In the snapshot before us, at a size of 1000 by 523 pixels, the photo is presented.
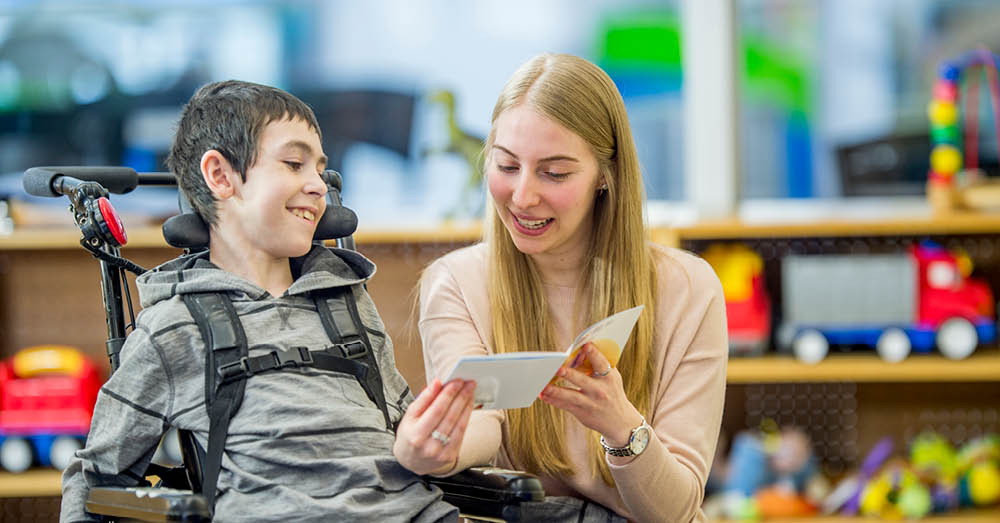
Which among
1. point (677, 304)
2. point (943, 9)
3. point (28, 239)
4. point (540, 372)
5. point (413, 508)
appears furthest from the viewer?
point (943, 9)

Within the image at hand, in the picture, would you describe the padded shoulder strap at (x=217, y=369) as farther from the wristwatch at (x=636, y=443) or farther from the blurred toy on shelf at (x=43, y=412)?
the blurred toy on shelf at (x=43, y=412)

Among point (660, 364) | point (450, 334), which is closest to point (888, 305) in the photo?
point (660, 364)

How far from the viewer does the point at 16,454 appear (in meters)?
2.87

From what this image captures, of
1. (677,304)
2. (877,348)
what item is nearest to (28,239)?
(677,304)

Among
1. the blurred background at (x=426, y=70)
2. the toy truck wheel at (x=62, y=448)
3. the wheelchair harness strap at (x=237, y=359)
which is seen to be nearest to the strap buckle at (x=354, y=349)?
the wheelchair harness strap at (x=237, y=359)

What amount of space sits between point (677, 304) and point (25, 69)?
2890 millimetres

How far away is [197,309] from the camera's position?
4.68 feet

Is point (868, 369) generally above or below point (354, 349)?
below

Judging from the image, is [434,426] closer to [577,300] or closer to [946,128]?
[577,300]

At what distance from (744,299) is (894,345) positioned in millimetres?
418

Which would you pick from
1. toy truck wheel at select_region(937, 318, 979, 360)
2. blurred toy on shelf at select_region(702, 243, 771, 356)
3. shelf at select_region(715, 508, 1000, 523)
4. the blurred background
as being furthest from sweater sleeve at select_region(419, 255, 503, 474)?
the blurred background

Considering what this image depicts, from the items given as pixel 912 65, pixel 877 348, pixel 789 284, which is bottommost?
pixel 877 348

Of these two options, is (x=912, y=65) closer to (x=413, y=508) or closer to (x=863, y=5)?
(x=863, y=5)

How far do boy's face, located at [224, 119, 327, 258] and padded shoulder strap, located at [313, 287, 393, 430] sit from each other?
89mm
